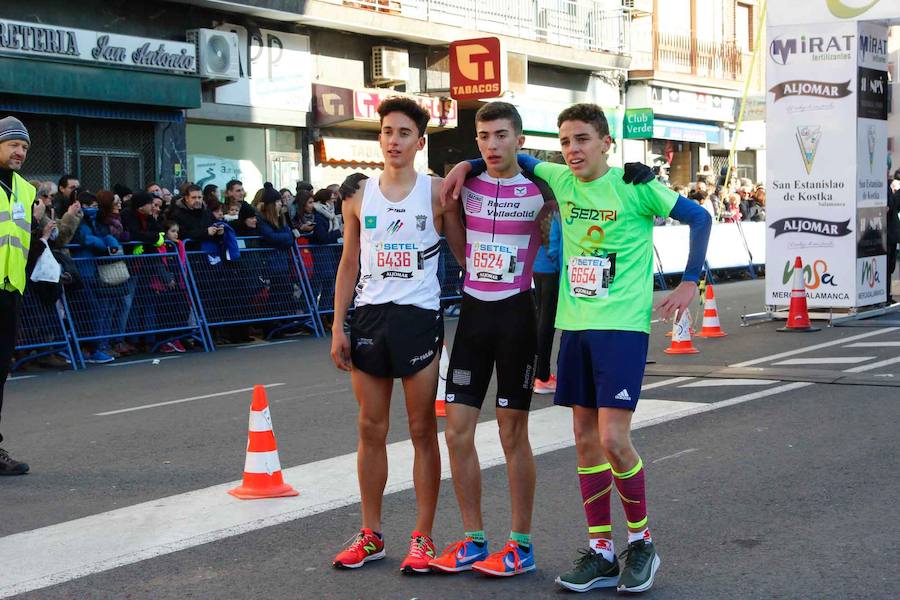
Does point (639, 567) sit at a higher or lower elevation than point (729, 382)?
higher

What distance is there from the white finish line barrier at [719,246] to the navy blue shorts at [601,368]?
56.0 feet

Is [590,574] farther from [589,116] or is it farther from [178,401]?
[178,401]

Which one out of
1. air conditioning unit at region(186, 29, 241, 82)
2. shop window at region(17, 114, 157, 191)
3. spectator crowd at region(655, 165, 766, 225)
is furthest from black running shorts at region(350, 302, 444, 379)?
spectator crowd at region(655, 165, 766, 225)

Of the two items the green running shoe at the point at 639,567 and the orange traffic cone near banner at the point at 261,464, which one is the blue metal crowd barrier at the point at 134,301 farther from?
the green running shoe at the point at 639,567

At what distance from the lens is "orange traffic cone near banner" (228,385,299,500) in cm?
673

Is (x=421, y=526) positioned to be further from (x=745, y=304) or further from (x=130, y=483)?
(x=745, y=304)

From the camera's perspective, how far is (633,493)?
5160 millimetres

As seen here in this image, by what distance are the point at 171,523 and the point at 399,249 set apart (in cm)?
196

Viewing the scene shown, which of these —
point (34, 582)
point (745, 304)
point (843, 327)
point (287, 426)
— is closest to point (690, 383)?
point (287, 426)

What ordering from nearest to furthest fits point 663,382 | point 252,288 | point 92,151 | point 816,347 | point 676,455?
point 676,455 < point 663,382 < point 816,347 < point 252,288 < point 92,151

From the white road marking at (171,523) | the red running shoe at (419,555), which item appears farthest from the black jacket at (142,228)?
the red running shoe at (419,555)

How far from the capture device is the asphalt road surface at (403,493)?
5.29 meters

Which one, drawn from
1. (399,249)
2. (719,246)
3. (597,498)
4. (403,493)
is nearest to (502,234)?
(399,249)

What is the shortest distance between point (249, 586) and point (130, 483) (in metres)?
Answer: 2.34
